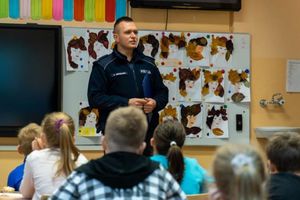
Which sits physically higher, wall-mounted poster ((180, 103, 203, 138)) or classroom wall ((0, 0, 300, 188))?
classroom wall ((0, 0, 300, 188))

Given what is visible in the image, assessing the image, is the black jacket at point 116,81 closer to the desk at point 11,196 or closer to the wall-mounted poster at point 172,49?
the desk at point 11,196

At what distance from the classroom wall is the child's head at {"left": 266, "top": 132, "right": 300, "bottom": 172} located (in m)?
2.56

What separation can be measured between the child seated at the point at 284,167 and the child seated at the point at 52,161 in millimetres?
1030

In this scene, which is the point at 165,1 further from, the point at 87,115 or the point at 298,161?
the point at 298,161

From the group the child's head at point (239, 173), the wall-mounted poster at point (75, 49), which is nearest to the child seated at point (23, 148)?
the wall-mounted poster at point (75, 49)

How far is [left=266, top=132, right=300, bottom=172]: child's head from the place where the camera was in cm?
249

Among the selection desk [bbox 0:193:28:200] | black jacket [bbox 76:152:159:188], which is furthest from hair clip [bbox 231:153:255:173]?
desk [bbox 0:193:28:200]

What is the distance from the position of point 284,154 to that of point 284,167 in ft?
0.20

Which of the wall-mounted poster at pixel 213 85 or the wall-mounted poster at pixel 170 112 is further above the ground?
the wall-mounted poster at pixel 213 85

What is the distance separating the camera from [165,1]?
493cm

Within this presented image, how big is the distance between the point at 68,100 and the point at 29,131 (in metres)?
1.05

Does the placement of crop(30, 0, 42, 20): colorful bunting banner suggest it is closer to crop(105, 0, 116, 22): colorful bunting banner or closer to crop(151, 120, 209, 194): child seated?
crop(105, 0, 116, 22): colorful bunting banner

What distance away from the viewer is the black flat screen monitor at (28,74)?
472 centimetres

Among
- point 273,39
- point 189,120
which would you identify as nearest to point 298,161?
point 189,120
